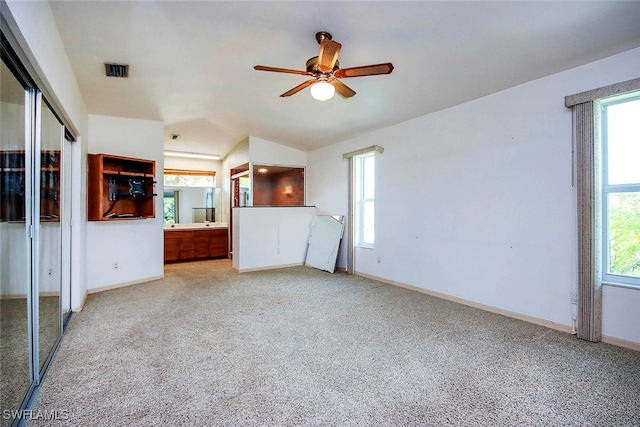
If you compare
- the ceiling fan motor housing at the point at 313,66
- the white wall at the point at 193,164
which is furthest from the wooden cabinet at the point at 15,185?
the white wall at the point at 193,164

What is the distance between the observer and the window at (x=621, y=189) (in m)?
2.60

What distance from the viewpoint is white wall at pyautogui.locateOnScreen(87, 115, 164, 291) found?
440 centimetres

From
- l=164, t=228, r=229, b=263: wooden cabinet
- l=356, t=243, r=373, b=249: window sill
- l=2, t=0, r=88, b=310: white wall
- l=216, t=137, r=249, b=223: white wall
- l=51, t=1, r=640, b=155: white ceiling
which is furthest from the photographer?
l=164, t=228, r=229, b=263: wooden cabinet

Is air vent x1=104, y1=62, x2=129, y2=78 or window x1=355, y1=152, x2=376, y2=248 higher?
air vent x1=104, y1=62, x2=129, y2=78

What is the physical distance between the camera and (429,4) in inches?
85.4

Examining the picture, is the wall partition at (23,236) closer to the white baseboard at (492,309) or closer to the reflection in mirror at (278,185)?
the reflection in mirror at (278,185)

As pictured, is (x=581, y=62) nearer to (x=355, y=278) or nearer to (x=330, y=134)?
(x=330, y=134)

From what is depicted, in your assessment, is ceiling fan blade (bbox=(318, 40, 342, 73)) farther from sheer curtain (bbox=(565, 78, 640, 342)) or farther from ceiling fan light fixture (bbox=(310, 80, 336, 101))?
sheer curtain (bbox=(565, 78, 640, 342))

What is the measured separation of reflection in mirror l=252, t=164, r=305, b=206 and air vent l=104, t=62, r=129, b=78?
2886 mm

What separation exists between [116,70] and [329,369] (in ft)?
11.5

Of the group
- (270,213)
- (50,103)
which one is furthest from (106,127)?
(270,213)

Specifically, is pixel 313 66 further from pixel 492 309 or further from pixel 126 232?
pixel 126 232

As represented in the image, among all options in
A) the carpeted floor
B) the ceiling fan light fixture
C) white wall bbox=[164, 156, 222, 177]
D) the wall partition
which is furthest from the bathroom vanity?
the ceiling fan light fixture

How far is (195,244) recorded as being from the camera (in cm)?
680
